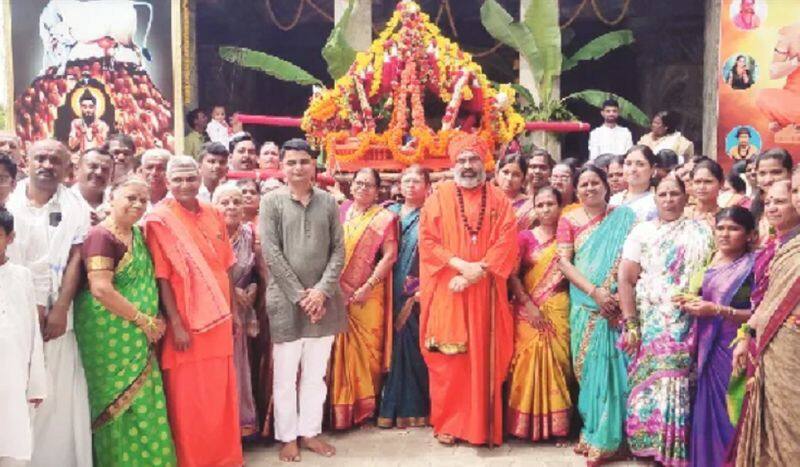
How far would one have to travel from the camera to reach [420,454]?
454 cm

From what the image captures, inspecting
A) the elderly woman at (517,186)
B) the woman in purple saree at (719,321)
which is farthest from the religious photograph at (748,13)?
the woman in purple saree at (719,321)

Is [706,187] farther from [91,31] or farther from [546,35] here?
[91,31]

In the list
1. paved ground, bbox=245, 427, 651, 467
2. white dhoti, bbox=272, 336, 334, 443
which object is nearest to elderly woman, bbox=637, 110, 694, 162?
paved ground, bbox=245, 427, 651, 467

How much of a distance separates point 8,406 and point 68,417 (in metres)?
0.56

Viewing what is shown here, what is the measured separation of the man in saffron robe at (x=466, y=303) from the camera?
178 inches

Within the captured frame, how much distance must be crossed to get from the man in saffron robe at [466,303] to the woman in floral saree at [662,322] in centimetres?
73

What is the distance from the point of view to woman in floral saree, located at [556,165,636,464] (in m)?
4.29

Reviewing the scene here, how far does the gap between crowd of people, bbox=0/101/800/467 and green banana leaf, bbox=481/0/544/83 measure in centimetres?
572

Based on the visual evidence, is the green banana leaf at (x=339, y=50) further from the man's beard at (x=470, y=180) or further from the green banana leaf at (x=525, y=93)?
the man's beard at (x=470, y=180)

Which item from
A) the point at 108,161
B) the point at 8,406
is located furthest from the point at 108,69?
the point at 8,406

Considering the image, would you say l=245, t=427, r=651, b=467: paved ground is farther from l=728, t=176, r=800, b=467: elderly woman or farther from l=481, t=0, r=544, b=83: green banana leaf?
l=481, t=0, r=544, b=83: green banana leaf

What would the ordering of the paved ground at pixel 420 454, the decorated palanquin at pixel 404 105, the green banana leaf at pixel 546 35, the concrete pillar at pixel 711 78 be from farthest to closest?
the concrete pillar at pixel 711 78 → the green banana leaf at pixel 546 35 → the decorated palanquin at pixel 404 105 → the paved ground at pixel 420 454

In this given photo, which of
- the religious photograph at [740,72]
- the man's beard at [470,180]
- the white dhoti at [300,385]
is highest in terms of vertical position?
the religious photograph at [740,72]

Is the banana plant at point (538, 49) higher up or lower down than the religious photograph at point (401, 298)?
higher up
